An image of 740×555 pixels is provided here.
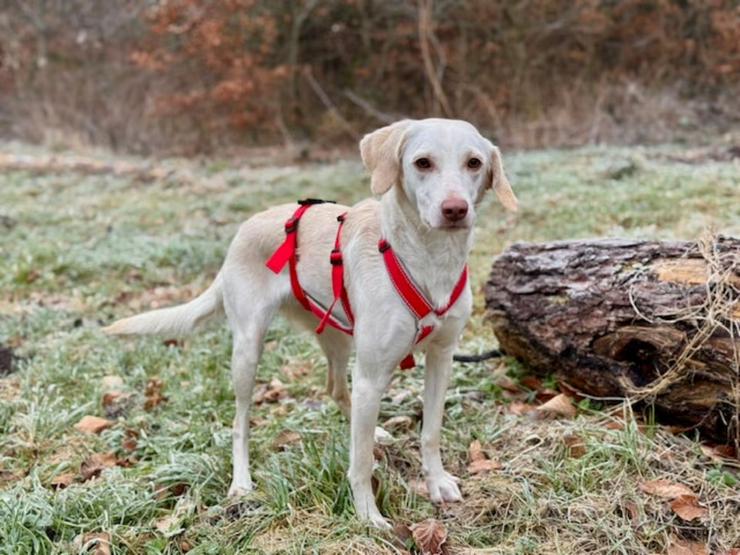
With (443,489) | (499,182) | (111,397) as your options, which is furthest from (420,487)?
(111,397)

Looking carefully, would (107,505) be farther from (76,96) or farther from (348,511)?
(76,96)

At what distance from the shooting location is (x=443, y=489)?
2873 millimetres

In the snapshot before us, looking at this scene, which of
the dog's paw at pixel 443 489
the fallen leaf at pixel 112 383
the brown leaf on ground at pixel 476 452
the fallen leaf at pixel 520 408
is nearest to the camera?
the dog's paw at pixel 443 489

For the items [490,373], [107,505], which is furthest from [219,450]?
[490,373]

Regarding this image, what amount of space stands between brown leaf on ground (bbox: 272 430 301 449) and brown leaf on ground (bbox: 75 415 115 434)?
978 millimetres

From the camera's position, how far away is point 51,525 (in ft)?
8.60

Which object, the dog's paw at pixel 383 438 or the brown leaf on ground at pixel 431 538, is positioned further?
the dog's paw at pixel 383 438

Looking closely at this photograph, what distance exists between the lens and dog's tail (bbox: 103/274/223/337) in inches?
137

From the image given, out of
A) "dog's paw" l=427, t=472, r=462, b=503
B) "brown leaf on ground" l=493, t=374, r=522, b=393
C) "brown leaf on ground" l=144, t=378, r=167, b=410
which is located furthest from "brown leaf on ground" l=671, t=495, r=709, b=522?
"brown leaf on ground" l=144, t=378, r=167, b=410

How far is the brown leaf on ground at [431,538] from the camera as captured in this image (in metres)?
2.50

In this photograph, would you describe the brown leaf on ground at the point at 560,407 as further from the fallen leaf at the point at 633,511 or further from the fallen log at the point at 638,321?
the fallen leaf at the point at 633,511

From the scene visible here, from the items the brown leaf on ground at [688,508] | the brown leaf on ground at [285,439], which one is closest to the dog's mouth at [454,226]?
the brown leaf on ground at [688,508]

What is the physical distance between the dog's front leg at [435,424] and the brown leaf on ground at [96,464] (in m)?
1.52

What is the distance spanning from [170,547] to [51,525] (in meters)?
0.48
